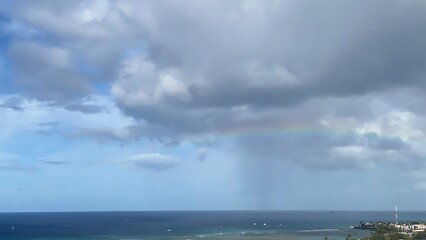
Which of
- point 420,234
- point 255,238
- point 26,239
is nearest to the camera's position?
point 420,234

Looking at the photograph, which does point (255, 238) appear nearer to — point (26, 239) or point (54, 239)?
point (54, 239)

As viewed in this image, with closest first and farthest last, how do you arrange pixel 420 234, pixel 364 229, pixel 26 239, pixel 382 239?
pixel 382 239 → pixel 420 234 → pixel 26 239 → pixel 364 229

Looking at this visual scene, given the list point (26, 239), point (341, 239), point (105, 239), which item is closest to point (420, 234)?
point (341, 239)

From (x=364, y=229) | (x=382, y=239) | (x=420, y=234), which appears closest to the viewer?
(x=382, y=239)

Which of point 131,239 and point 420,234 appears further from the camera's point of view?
point 131,239

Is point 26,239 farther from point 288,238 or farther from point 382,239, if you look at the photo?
point 382,239

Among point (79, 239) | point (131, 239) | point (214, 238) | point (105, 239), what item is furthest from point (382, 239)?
point (79, 239)

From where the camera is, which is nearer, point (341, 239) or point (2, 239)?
point (341, 239)

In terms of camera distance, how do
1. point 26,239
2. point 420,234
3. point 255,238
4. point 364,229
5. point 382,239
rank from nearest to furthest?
point 382,239
point 420,234
point 255,238
point 26,239
point 364,229
